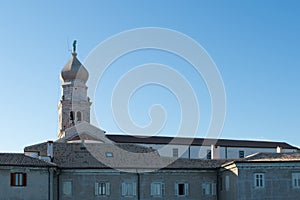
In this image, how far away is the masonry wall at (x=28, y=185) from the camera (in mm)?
50441

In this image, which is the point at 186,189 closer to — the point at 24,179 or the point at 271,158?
the point at 271,158

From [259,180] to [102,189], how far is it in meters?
13.7

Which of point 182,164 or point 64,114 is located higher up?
point 64,114

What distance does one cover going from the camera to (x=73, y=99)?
8519cm

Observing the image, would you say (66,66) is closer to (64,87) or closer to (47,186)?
(64,87)

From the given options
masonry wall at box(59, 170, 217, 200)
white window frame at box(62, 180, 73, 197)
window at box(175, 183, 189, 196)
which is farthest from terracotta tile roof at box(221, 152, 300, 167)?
white window frame at box(62, 180, 73, 197)

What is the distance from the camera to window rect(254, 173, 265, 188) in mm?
51950

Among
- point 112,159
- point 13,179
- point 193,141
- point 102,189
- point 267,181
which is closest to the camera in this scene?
point 13,179

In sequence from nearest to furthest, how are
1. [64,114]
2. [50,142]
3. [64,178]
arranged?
[64,178] < [50,142] < [64,114]

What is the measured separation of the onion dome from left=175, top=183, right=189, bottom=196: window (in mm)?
32714

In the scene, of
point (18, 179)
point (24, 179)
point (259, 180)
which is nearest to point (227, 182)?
point (259, 180)

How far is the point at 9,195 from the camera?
165ft

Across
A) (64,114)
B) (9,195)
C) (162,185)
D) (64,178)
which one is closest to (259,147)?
(64,114)

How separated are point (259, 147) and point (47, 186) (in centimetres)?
4130
